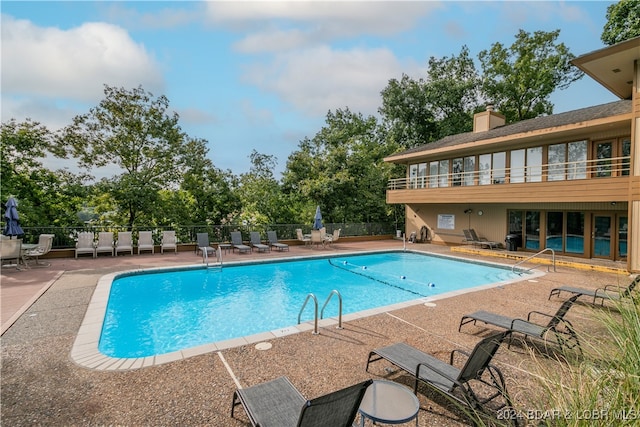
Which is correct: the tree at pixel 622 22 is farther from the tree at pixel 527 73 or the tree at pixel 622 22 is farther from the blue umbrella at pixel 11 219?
the blue umbrella at pixel 11 219

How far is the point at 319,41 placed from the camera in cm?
1124

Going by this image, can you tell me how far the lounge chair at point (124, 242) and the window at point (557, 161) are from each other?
19.4m

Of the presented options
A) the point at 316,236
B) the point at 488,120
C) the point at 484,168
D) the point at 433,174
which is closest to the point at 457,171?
the point at 433,174

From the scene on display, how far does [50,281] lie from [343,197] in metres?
17.2

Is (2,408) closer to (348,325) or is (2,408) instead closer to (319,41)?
(348,325)

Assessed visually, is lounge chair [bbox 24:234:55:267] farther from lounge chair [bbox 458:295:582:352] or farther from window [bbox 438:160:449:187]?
window [bbox 438:160:449:187]

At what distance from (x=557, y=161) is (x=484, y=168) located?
3578mm

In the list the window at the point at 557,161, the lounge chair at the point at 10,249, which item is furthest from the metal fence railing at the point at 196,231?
the window at the point at 557,161

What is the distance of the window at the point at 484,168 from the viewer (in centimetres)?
1808

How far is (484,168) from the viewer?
18422 millimetres

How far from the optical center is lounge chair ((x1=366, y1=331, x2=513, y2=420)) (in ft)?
11.0

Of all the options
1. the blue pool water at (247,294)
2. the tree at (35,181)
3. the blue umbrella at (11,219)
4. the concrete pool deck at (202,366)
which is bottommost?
the blue pool water at (247,294)

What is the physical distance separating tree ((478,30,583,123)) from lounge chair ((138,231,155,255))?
31104 mm

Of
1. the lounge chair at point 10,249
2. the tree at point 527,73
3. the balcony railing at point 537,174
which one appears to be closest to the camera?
the lounge chair at point 10,249
